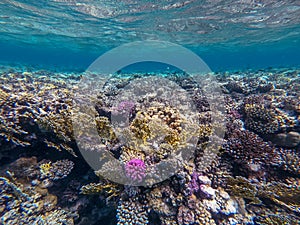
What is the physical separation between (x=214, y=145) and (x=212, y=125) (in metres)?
0.83

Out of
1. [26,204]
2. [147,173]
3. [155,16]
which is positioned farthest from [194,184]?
[155,16]

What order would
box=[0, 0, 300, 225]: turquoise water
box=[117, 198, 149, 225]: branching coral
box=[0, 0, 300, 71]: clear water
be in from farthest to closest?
box=[0, 0, 300, 71]: clear water → box=[0, 0, 300, 225]: turquoise water → box=[117, 198, 149, 225]: branching coral

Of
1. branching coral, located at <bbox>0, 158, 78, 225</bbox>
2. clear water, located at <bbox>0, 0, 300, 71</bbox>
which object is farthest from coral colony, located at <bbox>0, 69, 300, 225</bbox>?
clear water, located at <bbox>0, 0, 300, 71</bbox>

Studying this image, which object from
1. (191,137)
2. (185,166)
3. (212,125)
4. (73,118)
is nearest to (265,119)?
(212,125)

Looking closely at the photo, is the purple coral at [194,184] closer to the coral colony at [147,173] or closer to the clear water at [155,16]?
the coral colony at [147,173]

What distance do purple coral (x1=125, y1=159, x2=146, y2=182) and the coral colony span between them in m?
0.02

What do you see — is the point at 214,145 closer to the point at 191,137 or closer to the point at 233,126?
the point at 191,137

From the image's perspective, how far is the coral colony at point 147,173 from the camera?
3.46 metres

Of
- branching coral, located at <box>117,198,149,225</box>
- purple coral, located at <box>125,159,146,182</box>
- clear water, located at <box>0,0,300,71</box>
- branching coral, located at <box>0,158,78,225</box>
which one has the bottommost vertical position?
branching coral, located at <box>0,158,78,225</box>

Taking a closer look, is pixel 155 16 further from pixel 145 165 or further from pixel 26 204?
pixel 26 204

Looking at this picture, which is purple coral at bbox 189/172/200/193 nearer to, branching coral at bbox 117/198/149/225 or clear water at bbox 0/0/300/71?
branching coral at bbox 117/198/149/225

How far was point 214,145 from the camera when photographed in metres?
4.16

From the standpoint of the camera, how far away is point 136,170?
3.54 metres

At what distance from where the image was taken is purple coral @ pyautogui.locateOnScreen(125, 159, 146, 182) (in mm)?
3512
